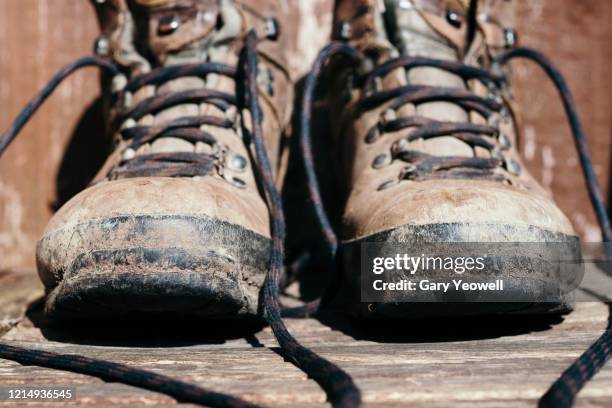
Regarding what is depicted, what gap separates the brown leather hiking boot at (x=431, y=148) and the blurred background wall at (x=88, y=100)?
35 cm

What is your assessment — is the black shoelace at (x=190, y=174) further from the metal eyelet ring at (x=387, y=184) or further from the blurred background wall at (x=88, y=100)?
the blurred background wall at (x=88, y=100)

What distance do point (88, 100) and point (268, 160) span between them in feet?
2.23

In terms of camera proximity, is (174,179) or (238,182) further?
(238,182)

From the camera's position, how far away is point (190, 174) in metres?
0.96

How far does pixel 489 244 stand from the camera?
812 millimetres

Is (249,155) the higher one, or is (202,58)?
(202,58)

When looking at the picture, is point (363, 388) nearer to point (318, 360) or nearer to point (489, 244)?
point (318, 360)

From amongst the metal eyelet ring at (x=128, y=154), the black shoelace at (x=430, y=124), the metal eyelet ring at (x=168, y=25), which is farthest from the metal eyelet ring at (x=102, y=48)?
the black shoelace at (x=430, y=124)

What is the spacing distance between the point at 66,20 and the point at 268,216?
0.85 meters

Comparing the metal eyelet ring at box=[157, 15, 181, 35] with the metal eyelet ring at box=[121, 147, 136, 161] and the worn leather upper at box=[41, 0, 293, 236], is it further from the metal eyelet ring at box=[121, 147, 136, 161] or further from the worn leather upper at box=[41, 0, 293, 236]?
the metal eyelet ring at box=[121, 147, 136, 161]

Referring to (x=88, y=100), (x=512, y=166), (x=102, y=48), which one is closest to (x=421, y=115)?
(x=512, y=166)

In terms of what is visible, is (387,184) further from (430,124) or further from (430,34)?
(430,34)

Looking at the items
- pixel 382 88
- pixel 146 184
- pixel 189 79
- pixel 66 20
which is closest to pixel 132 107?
pixel 189 79

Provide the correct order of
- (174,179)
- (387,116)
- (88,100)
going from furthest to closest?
(88,100) < (387,116) < (174,179)
